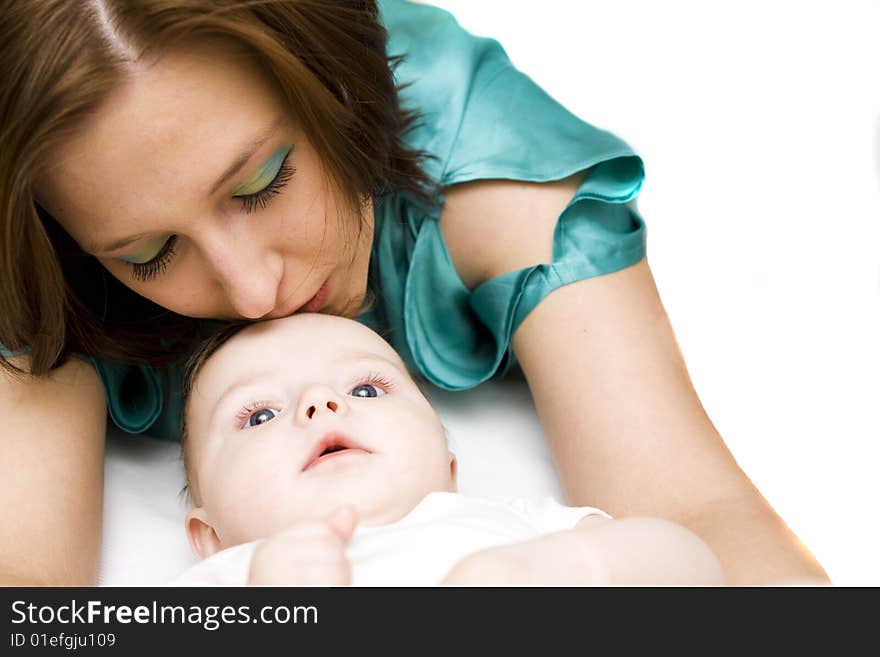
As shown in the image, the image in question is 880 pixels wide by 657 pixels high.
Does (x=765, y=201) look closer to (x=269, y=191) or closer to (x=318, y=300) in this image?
(x=318, y=300)

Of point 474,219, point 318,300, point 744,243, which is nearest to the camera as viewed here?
point 318,300

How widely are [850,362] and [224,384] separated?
3.14ft

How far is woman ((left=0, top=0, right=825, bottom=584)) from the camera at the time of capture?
3.78 feet

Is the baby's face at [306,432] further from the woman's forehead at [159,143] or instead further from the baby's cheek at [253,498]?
the woman's forehead at [159,143]

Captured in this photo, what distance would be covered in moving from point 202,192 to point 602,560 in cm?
54

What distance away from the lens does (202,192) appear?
117 cm

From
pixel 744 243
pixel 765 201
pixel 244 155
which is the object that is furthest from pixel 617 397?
pixel 765 201

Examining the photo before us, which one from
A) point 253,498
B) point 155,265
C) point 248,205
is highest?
point 248,205

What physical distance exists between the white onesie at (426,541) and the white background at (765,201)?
1.54 feet

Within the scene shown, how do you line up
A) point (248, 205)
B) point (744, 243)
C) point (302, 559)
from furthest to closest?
point (744, 243) < point (248, 205) < point (302, 559)

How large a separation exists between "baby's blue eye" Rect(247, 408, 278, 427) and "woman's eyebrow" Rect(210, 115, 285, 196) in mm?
246
